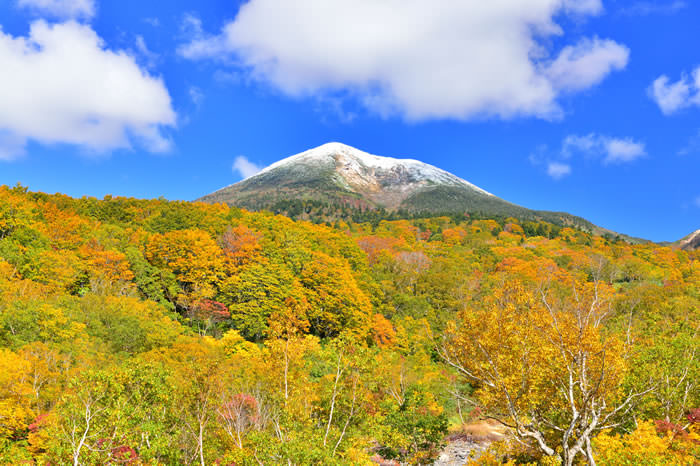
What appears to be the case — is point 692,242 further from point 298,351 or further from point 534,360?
point 298,351

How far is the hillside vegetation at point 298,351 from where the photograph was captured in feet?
47.9

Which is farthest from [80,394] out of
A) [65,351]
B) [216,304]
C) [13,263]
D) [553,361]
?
[13,263]

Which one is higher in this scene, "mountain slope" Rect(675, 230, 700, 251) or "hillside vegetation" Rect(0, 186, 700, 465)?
"mountain slope" Rect(675, 230, 700, 251)

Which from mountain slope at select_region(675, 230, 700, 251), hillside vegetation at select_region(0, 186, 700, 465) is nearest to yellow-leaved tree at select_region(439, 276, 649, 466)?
hillside vegetation at select_region(0, 186, 700, 465)

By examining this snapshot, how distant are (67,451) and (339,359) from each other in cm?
1034

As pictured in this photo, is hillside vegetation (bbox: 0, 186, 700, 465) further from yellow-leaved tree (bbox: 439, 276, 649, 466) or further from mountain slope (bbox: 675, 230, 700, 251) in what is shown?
mountain slope (bbox: 675, 230, 700, 251)

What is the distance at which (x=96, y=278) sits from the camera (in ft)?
128

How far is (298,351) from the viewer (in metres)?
18.0

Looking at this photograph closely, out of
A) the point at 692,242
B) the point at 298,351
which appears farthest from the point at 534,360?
the point at 692,242

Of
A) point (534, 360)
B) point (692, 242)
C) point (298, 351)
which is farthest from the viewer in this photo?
point (692, 242)

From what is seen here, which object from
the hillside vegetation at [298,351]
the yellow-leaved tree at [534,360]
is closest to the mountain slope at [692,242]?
the hillside vegetation at [298,351]

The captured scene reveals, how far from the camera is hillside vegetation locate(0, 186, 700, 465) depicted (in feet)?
47.9

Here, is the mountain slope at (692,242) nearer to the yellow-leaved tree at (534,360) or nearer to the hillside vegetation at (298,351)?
the hillside vegetation at (298,351)

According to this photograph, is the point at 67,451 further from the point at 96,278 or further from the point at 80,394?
the point at 96,278
